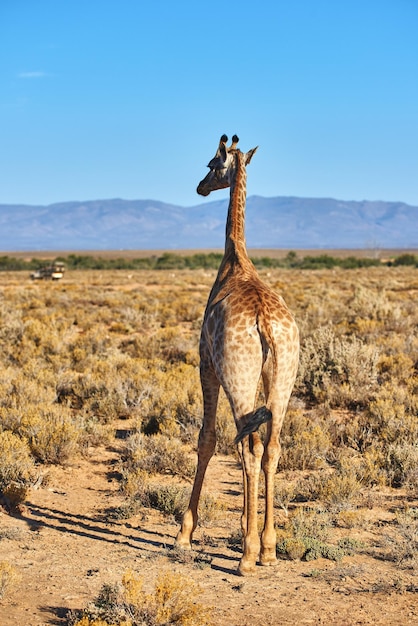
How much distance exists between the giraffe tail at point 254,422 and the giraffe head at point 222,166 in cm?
256

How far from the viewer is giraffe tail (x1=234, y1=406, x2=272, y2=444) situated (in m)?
4.85

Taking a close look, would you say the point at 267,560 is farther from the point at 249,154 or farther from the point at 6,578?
the point at 249,154

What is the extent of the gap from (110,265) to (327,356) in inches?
2455

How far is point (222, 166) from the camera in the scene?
271 inches

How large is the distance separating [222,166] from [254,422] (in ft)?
9.56

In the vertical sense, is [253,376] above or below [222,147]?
below

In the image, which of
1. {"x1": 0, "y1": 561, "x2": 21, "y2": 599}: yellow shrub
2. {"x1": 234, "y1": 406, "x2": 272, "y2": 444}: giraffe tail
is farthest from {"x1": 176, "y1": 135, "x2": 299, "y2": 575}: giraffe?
{"x1": 0, "y1": 561, "x2": 21, "y2": 599}: yellow shrub

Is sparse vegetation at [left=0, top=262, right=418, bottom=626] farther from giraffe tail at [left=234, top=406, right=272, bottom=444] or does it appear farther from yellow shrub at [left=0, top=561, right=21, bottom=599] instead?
giraffe tail at [left=234, top=406, right=272, bottom=444]

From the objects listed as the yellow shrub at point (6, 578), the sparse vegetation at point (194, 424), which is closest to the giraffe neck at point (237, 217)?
the sparse vegetation at point (194, 424)

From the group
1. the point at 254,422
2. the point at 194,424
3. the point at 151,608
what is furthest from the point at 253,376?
the point at 194,424

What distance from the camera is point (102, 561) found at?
531 centimetres

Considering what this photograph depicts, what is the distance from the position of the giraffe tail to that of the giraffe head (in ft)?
8.40

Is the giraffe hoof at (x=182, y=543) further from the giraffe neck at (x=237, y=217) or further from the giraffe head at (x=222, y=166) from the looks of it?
the giraffe head at (x=222, y=166)

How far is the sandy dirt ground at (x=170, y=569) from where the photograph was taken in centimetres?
444
